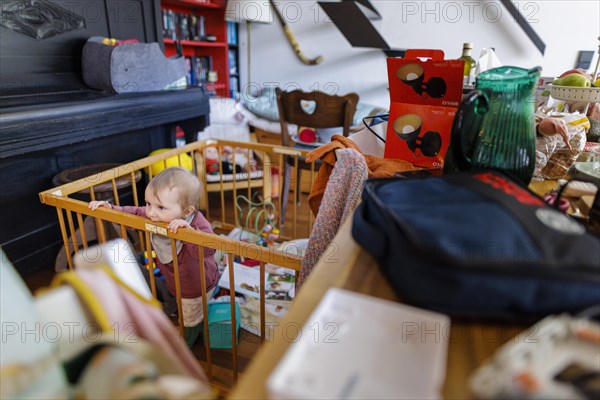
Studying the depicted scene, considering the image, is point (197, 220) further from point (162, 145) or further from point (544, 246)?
point (162, 145)

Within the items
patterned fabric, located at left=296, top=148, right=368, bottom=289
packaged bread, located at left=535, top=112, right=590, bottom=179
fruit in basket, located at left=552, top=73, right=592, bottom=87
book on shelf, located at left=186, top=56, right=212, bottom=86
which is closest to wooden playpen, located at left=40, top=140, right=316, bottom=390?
patterned fabric, located at left=296, top=148, right=368, bottom=289

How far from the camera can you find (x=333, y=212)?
749mm

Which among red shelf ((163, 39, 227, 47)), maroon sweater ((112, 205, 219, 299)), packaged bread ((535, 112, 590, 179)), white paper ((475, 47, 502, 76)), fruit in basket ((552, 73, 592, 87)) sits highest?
red shelf ((163, 39, 227, 47))

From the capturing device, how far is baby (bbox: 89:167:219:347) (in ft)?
3.73

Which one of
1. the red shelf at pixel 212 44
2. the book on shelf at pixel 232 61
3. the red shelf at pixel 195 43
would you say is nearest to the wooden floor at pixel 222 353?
the red shelf at pixel 195 43

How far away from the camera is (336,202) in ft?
2.44

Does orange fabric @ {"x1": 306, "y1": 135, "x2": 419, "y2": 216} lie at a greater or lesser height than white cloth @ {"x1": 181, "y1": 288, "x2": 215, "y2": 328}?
greater

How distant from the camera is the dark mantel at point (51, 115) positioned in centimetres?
136

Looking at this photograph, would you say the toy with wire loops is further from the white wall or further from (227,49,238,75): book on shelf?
(227,49,238,75): book on shelf

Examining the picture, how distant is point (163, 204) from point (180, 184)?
0.26 feet

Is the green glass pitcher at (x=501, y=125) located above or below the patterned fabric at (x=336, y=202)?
above

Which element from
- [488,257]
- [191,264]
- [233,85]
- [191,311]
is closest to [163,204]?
[191,264]

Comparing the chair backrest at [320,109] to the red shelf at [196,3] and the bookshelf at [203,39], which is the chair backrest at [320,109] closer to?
the bookshelf at [203,39]

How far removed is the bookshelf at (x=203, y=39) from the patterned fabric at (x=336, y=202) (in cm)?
279
